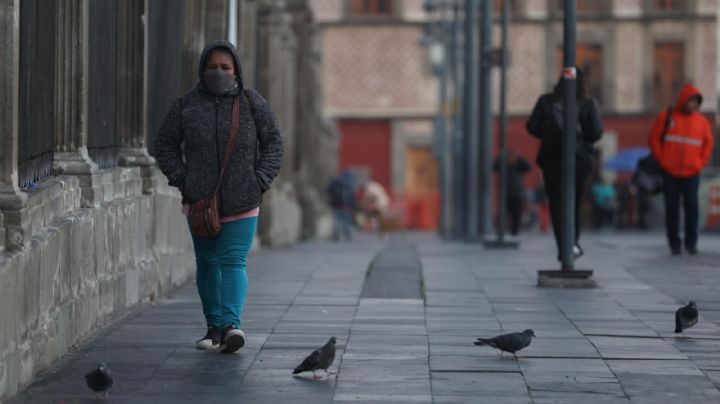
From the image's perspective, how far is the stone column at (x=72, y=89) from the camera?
10445 mm

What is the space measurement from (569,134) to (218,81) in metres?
5.80

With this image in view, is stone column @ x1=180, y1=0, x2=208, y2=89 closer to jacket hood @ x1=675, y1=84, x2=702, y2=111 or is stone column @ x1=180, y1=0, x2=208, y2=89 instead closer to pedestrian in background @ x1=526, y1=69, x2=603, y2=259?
pedestrian in background @ x1=526, y1=69, x2=603, y2=259

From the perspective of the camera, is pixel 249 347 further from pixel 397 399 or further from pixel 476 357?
pixel 397 399

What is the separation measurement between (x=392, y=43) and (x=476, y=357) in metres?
50.9

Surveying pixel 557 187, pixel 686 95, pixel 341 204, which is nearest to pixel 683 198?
Result: pixel 686 95

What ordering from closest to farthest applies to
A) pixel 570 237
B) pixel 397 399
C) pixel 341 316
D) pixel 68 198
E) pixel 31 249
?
pixel 397 399 → pixel 31 249 → pixel 68 198 → pixel 341 316 → pixel 570 237

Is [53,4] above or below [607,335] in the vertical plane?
above

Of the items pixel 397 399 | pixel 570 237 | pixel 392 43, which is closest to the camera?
pixel 397 399

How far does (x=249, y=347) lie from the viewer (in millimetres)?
9758

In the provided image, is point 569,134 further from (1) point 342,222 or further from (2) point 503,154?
(1) point 342,222

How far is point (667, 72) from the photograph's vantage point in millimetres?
59219

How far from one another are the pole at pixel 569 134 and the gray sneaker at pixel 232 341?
5675mm

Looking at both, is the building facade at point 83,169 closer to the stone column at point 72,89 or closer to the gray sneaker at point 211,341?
the stone column at point 72,89

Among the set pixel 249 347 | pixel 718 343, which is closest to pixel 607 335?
pixel 718 343
